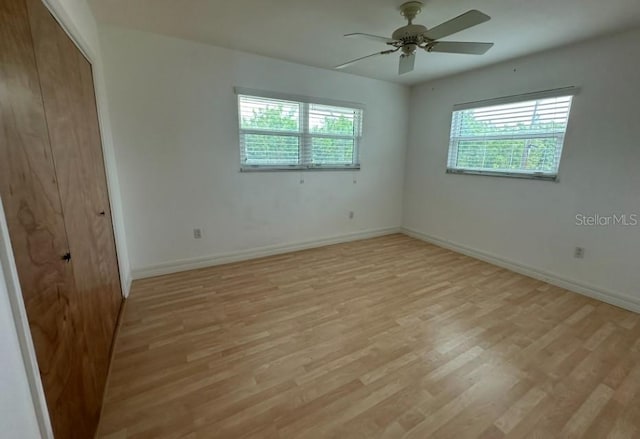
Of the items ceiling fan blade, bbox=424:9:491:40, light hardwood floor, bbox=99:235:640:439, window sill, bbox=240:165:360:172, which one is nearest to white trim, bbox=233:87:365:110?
window sill, bbox=240:165:360:172

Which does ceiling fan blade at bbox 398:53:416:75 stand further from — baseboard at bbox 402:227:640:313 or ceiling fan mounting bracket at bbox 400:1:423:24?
baseboard at bbox 402:227:640:313

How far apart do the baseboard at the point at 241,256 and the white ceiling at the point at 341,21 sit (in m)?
2.35

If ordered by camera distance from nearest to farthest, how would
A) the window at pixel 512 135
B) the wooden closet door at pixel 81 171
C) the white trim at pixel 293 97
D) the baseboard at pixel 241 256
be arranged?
the wooden closet door at pixel 81 171 → the window at pixel 512 135 → the baseboard at pixel 241 256 → the white trim at pixel 293 97

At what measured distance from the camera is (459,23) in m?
1.82

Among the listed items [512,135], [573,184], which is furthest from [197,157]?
[573,184]

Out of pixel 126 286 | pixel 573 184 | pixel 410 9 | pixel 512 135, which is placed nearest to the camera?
pixel 410 9

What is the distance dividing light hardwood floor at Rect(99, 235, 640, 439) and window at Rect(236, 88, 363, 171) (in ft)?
5.11

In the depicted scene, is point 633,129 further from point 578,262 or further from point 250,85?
point 250,85

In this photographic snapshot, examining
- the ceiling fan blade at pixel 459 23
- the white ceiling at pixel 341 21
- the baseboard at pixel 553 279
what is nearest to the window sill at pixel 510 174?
the baseboard at pixel 553 279

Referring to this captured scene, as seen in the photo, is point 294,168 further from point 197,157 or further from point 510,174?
point 510,174

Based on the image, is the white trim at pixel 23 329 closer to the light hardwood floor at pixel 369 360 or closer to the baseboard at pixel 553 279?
the light hardwood floor at pixel 369 360

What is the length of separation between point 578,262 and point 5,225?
13.6 ft

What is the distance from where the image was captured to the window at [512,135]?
292cm

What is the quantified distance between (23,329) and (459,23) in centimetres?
259
